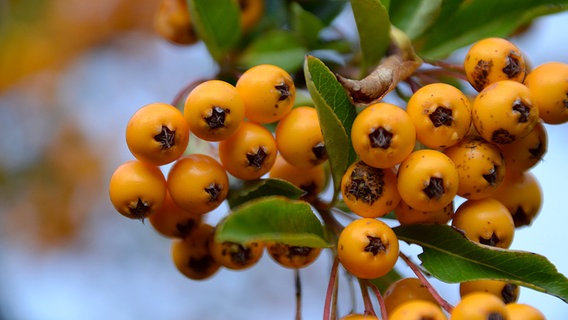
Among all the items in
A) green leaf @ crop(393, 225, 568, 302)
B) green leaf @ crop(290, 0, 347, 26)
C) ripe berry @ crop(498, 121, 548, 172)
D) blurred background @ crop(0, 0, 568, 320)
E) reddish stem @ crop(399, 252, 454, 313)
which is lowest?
blurred background @ crop(0, 0, 568, 320)

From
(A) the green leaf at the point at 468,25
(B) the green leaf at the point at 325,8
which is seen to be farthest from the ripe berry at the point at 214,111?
(B) the green leaf at the point at 325,8

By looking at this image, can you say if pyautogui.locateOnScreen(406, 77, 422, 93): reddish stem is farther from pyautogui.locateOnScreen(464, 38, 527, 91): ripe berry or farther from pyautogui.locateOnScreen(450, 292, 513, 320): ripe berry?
pyautogui.locateOnScreen(450, 292, 513, 320): ripe berry

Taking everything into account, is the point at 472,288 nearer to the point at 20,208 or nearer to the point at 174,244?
the point at 174,244

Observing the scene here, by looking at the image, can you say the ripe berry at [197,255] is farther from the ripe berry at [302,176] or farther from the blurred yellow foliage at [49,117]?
the blurred yellow foliage at [49,117]

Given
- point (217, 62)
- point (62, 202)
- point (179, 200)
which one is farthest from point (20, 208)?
point (179, 200)

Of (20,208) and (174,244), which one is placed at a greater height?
(174,244)

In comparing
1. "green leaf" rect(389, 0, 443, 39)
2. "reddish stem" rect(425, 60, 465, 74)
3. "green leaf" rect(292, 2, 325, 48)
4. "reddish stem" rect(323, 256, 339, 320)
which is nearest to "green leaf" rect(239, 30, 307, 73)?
"green leaf" rect(292, 2, 325, 48)

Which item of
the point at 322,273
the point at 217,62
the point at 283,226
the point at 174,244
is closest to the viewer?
the point at 283,226
